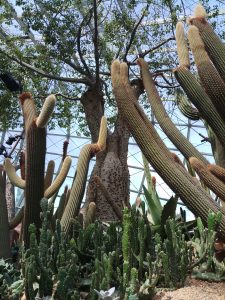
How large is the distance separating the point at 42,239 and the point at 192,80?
4.87 ft

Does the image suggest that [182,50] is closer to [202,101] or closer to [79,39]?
[202,101]

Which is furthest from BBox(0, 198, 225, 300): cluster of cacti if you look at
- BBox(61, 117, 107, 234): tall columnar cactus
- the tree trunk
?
the tree trunk

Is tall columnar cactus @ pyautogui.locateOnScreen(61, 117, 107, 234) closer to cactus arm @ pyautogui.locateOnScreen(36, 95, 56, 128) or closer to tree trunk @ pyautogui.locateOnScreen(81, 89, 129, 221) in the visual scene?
cactus arm @ pyautogui.locateOnScreen(36, 95, 56, 128)

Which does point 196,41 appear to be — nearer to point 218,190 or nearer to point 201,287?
point 218,190

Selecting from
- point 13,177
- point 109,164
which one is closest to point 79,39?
point 109,164

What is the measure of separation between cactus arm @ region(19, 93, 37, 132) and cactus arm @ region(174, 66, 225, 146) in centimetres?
98

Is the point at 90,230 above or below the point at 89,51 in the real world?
below

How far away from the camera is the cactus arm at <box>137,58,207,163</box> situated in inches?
130

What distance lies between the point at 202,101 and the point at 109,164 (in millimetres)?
6290

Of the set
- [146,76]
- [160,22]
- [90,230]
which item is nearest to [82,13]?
[160,22]

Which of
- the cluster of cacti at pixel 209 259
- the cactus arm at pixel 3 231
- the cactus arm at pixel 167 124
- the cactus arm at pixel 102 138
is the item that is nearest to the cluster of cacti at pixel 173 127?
the cactus arm at pixel 167 124

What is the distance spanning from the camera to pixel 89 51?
40.4 feet

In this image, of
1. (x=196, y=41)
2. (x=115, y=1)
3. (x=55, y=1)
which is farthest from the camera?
(x=115, y=1)

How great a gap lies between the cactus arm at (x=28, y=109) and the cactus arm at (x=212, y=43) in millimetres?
1200
